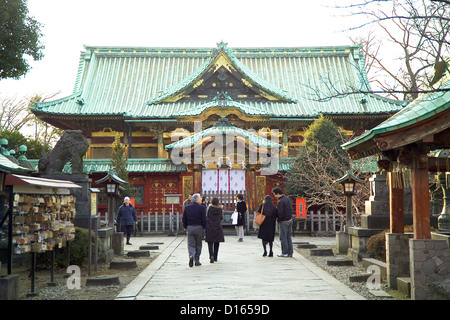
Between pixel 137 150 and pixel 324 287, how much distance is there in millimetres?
23856

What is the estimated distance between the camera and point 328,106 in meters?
31.4

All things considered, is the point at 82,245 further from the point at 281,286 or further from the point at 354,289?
the point at 354,289

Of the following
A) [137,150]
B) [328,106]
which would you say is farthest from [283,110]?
[137,150]

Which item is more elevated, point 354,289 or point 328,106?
point 328,106

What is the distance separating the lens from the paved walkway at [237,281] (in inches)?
329

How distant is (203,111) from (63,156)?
15.8 m

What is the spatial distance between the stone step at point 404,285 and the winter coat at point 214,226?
4991mm

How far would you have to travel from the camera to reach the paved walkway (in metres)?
8.36

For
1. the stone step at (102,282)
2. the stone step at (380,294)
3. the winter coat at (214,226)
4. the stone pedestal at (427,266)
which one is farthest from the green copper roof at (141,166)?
the stone pedestal at (427,266)

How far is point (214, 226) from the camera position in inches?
511

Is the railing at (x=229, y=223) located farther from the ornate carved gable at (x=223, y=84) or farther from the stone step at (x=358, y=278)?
the stone step at (x=358, y=278)

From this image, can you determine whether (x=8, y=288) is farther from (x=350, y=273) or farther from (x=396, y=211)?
(x=350, y=273)

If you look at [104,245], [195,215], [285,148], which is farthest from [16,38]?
[285,148]

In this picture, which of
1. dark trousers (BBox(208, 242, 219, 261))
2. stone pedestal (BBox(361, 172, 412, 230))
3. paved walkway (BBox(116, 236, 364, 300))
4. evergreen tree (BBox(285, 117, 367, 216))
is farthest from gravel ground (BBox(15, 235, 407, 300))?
Result: evergreen tree (BBox(285, 117, 367, 216))
